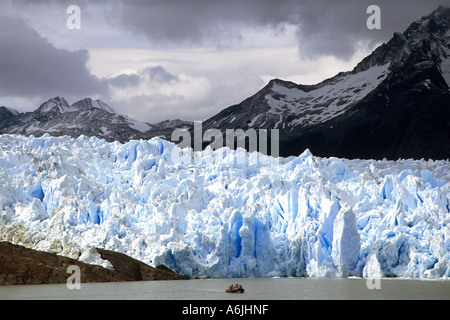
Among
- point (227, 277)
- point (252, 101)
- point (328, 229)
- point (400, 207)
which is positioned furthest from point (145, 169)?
point (252, 101)

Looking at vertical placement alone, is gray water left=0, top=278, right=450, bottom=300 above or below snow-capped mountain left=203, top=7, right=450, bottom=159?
below

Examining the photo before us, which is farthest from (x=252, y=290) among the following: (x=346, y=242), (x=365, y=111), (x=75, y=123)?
(x=75, y=123)

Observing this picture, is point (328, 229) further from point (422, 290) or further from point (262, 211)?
point (422, 290)

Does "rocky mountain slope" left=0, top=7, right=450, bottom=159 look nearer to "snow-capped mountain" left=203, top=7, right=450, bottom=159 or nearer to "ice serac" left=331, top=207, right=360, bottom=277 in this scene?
"snow-capped mountain" left=203, top=7, right=450, bottom=159

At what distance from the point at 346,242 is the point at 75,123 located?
388ft

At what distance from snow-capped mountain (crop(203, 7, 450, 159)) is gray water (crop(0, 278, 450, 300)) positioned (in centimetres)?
7491

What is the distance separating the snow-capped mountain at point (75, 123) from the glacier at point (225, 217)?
88381 millimetres

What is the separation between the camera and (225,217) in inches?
1869

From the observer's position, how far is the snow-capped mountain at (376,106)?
118 metres

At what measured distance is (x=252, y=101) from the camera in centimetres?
14738

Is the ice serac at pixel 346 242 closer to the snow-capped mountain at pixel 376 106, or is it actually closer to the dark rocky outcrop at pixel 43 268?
the dark rocky outcrop at pixel 43 268

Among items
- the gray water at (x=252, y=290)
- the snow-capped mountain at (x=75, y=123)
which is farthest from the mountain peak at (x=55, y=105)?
the gray water at (x=252, y=290)

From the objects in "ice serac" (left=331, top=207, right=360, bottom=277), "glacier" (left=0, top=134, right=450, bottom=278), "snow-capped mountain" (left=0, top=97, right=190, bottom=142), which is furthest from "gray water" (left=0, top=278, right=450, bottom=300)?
"snow-capped mountain" (left=0, top=97, right=190, bottom=142)

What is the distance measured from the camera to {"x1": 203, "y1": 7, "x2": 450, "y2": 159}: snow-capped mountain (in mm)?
117938
